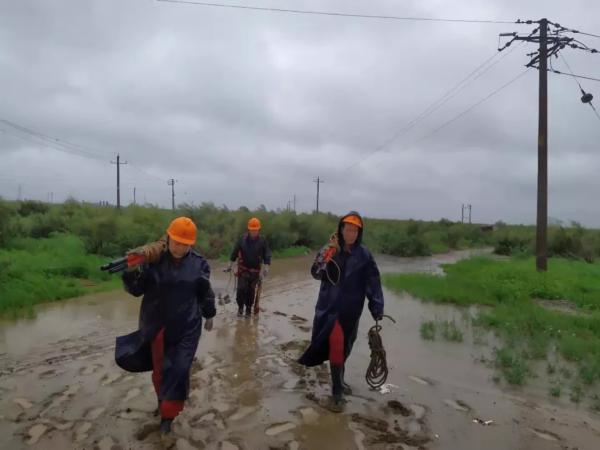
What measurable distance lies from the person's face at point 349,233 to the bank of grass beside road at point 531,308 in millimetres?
2779

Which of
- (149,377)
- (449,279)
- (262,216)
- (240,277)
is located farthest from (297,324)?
(262,216)

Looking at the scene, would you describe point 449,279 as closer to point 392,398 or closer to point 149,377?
point 392,398

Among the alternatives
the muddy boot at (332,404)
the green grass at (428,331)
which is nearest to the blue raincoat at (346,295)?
the muddy boot at (332,404)

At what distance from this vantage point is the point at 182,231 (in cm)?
416

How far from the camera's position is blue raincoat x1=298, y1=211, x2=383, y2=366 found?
5117mm

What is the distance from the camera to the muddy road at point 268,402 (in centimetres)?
437

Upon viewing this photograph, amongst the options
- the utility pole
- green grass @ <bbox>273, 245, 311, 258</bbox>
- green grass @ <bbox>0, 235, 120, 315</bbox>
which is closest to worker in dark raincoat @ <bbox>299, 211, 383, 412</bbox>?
green grass @ <bbox>0, 235, 120, 315</bbox>

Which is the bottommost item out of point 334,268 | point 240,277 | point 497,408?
point 497,408

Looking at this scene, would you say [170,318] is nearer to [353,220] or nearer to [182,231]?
[182,231]

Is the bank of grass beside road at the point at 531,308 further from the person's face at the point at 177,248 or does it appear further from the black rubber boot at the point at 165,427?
the person's face at the point at 177,248

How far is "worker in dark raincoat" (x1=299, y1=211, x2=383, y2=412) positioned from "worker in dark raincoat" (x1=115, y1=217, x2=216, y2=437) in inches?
52.5

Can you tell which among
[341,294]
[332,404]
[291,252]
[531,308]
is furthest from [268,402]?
[291,252]

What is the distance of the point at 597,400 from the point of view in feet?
18.3

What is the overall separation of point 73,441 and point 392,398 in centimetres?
310
